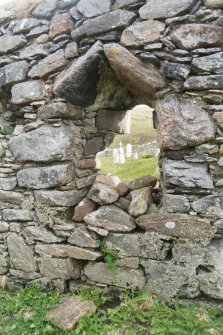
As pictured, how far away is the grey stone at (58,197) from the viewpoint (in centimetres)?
429

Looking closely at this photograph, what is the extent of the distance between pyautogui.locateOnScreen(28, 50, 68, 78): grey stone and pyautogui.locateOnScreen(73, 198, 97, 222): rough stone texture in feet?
5.92

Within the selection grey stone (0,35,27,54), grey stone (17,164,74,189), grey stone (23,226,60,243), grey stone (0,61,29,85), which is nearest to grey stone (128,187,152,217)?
grey stone (17,164,74,189)

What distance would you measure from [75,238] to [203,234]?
1685mm

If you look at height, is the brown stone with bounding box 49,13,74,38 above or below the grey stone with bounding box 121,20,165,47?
above

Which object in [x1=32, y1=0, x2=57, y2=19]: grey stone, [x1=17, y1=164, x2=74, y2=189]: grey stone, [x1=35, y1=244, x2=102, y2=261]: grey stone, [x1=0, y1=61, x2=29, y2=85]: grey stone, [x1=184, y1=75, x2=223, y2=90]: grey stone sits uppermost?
[x1=32, y1=0, x2=57, y2=19]: grey stone

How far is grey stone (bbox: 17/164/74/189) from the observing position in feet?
13.8

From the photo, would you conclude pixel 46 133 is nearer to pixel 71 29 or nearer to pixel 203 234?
pixel 71 29

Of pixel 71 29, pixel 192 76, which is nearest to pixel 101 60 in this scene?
pixel 71 29

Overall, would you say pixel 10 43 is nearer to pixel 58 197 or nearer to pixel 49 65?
pixel 49 65

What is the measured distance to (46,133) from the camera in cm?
421

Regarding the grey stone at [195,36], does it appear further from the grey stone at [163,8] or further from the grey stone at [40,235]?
the grey stone at [40,235]

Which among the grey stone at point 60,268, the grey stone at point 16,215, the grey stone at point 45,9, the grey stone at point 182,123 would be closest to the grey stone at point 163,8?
the grey stone at point 182,123

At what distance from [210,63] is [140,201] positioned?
1.83m

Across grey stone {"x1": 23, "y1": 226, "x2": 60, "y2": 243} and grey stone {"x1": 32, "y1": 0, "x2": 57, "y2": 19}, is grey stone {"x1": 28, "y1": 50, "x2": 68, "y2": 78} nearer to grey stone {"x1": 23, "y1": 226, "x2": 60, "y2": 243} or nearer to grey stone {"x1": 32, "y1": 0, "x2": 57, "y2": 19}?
grey stone {"x1": 32, "y1": 0, "x2": 57, "y2": 19}
